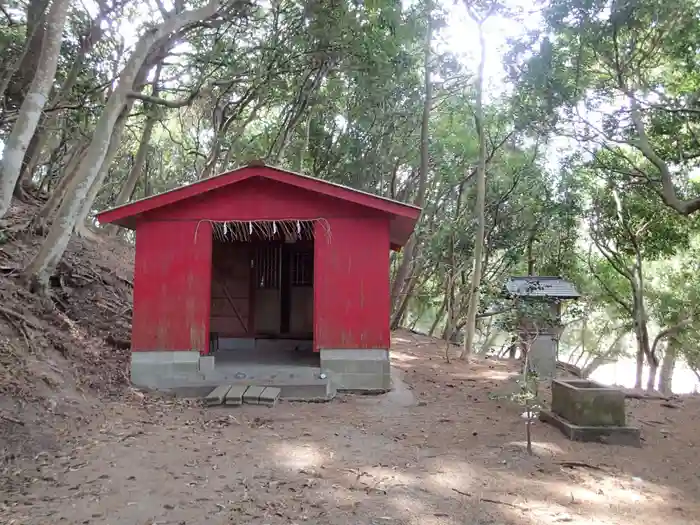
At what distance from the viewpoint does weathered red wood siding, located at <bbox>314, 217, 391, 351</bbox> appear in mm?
8375

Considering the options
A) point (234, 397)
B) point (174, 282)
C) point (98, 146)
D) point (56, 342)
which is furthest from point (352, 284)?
point (56, 342)

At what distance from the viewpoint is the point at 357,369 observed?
834 centimetres

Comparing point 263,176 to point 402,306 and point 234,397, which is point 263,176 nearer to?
point 234,397

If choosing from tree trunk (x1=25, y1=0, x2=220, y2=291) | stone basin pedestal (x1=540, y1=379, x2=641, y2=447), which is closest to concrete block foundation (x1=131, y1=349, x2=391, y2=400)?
tree trunk (x1=25, y1=0, x2=220, y2=291)

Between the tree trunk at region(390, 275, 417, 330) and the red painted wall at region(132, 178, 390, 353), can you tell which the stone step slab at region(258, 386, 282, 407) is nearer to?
the red painted wall at region(132, 178, 390, 353)

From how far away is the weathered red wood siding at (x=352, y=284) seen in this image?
8.38m

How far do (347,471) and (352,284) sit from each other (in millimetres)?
3811

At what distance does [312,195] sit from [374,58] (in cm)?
471

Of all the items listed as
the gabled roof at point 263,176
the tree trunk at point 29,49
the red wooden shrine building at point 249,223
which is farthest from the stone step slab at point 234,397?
the tree trunk at point 29,49

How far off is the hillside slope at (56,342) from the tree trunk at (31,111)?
6.61 ft

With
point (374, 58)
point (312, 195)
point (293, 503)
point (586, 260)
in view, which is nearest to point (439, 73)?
point (374, 58)

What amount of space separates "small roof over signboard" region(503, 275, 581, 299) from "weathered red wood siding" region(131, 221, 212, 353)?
16.6 ft

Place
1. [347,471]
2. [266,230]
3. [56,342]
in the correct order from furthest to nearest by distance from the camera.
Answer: [266,230] → [56,342] → [347,471]

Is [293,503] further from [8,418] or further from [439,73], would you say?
[439,73]
